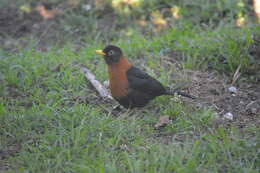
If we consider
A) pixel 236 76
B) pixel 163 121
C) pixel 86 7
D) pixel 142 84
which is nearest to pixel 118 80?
pixel 142 84

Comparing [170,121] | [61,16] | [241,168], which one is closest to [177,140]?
[170,121]

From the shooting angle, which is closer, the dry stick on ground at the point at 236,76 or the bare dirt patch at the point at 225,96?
the bare dirt patch at the point at 225,96

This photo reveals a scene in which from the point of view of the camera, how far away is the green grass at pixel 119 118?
4098mm

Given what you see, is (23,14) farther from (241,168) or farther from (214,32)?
(241,168)

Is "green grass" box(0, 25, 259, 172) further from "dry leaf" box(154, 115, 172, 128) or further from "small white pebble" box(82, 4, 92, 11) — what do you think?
"small white pebble" box(82, 4, 92, 11)

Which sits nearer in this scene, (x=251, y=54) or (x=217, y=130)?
(x=217, y=130)

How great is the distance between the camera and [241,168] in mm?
3936

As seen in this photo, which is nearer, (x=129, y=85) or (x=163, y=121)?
(x=163, y=121)

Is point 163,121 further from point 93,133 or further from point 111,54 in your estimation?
point 111,54

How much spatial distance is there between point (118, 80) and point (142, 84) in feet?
1.11

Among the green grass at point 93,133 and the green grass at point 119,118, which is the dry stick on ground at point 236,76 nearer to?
the green grass at point 119,118

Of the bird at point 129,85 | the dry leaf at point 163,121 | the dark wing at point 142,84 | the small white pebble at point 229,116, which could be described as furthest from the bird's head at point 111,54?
the small white pebble at point 229,116

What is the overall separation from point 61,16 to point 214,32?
333 centimetres

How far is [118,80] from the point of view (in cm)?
527
